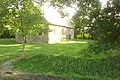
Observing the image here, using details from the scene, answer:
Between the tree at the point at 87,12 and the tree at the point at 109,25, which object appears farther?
the tree at the point at 109,25

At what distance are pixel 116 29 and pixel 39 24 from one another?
22.0 ft

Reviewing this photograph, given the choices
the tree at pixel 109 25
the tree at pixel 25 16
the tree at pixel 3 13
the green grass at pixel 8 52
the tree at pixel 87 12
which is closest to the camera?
the tree at pixel 87 12

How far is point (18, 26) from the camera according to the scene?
1661 cm

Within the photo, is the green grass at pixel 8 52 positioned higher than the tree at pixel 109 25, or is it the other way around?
the tree at pixel 109 25

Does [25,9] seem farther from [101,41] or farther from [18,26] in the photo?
[101,41]

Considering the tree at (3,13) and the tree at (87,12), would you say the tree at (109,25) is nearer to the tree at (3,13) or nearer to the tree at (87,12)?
the tree at (87,12)

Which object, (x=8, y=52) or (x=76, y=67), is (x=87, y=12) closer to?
(x=76, y=67)

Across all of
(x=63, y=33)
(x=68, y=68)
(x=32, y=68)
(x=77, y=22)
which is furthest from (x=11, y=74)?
(x=63, y=33)

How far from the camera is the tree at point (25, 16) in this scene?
16.3m

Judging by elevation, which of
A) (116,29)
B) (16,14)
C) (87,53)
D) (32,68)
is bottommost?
(32,68)

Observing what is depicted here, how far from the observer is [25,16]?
16.3 metres

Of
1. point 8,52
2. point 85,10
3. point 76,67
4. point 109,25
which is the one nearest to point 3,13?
point 8,52

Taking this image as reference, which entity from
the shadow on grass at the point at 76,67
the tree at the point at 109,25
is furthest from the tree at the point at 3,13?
the tree at the point at 109,25

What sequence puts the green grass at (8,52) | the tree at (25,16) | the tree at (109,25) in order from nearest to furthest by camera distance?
the tree at (109,25), the tree at (25,16), the green grass at (8,52)
